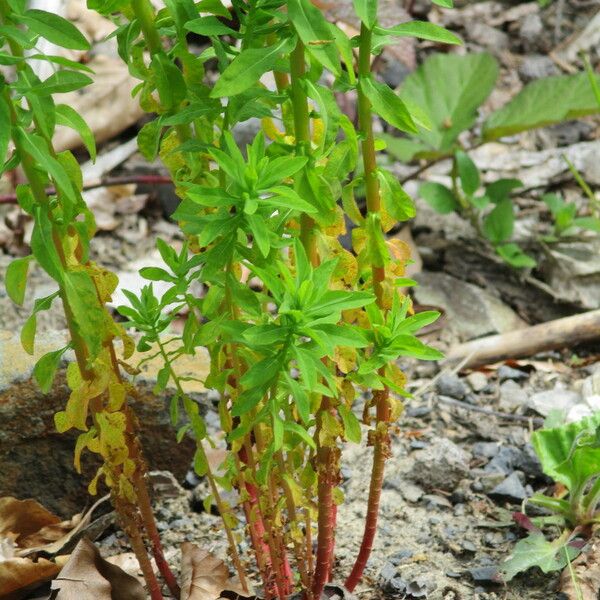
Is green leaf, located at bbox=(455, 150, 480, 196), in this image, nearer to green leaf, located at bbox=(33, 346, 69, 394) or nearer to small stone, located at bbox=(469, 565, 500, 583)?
small stone, located at bbox=(469, 565, 500, 583)

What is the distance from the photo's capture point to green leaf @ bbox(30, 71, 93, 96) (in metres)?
1.31

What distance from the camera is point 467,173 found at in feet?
10.8

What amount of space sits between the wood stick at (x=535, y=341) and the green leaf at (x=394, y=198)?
1489 mm

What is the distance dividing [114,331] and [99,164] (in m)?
2.34

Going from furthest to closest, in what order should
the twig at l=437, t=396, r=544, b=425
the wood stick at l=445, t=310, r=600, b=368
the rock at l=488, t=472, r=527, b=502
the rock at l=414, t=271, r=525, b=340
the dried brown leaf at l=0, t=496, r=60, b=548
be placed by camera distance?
the rock at l=414, t=271, r=525, b=340 < the wood stick at l=445, t=310, r=600, b=368 < the twig at l=437, t=396, r=544, b=425 < the rock at l=488, t=472, r=527, b=502 < the dried brown leaf at l=0, t=496, r=60, b=548

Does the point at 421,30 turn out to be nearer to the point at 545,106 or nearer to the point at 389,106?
the point at 389,106

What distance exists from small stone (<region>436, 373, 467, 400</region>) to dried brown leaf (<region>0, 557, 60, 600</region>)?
4.15 ft

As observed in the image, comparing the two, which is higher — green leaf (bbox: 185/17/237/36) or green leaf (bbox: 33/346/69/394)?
green leaf (bbox: 185/17/237/36)

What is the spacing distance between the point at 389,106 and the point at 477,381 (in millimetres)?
1642

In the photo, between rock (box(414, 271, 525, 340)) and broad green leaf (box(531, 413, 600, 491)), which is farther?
rock (box(414, 271, 525, 340))

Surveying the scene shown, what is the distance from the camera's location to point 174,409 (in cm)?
165

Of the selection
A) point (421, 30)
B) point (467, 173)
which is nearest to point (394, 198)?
point (421, 30)

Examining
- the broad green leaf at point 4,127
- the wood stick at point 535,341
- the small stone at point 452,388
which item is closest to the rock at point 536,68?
the wood stick at point 535,341

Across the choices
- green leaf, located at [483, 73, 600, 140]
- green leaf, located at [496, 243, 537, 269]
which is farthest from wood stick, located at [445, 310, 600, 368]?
green leaf, located at [483, 73, 600, 140]
